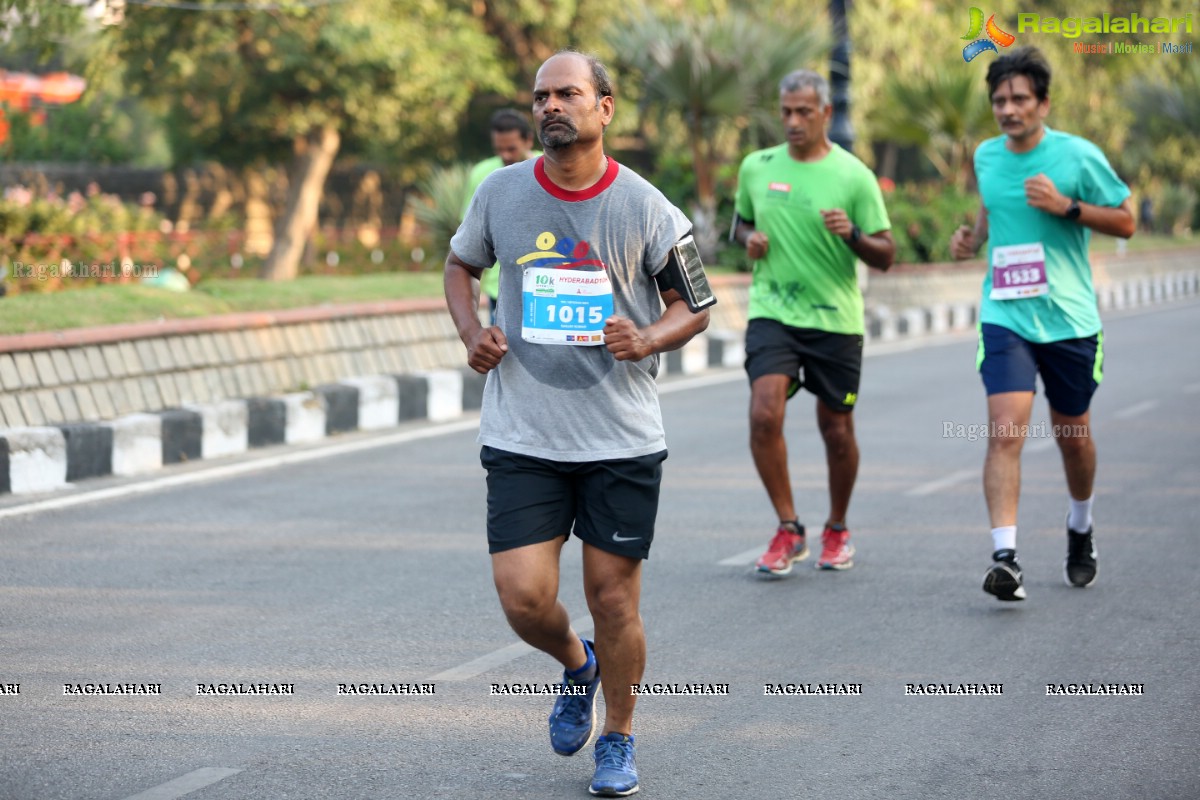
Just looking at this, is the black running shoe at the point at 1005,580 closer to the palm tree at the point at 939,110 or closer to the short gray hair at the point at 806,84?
the short gray hair at the point at 806,84

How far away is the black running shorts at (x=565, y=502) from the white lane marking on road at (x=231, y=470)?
477 centimetres

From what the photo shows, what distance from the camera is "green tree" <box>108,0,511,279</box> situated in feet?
84.8

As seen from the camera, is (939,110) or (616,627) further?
(939,110)

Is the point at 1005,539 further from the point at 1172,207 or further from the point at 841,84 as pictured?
the point at 1172,207

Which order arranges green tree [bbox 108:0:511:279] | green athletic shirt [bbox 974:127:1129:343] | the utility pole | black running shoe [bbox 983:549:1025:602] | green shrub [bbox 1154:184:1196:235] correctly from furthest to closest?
green shrub [bbox 1154:184:1196:235], green tree [bbox 108:0:511:279], the utility pole, green athletic shirt [bbox 974:127:1129:343], black running shoe [bbox 983:549:1025:602]

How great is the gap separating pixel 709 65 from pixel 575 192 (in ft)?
59.1

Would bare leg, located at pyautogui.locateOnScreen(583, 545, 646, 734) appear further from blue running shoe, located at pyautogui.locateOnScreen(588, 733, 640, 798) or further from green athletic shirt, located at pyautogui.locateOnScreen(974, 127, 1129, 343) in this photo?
→ green athletic shirt, located at pyautogui.locateOnScreen(974, 127, 1129, 343)

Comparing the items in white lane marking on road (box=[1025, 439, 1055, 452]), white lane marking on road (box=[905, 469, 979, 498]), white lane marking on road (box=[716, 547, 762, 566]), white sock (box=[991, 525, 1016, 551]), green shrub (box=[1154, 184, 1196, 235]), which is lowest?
green shrub (box=[1154, 184, 1196, 235])

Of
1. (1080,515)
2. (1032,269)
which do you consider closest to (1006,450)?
(1080,515)

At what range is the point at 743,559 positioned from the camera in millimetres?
7691

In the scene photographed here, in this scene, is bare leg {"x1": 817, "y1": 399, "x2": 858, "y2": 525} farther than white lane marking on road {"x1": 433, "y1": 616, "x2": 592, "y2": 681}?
Yes

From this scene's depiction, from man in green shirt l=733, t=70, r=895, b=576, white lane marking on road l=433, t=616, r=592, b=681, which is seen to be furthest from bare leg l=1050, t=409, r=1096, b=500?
white lane marking on road l=433, t=616, r=592, b=681

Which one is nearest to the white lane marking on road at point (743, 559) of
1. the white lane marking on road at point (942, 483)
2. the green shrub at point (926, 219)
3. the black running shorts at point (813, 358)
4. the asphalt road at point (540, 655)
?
the asphalt road at point (540, 655)

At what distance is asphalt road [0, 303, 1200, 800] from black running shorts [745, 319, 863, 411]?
78 cm
